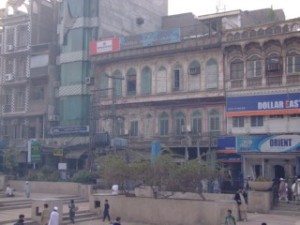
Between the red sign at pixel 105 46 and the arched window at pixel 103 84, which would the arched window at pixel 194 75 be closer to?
the red sign at pixel 105 46

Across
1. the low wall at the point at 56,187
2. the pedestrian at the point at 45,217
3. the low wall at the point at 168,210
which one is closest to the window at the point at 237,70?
the low wall at the point at 56,187

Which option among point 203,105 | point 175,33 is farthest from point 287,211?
point 175,33

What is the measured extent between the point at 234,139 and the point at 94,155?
1120 cm

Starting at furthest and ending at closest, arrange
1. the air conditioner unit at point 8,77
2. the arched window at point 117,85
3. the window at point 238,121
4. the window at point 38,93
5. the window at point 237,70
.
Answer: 1. the air conditioner unit at point 8,77
2. the window at point 38,93
3. the arched window at point 117,85
4. the window at point 237,70
5. the window at point 238,121

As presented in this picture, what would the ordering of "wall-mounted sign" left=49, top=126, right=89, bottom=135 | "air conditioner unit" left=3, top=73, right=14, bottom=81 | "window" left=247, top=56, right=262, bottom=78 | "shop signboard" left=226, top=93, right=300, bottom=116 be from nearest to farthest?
"shop signboard" left=226, top=93, right=300, bottom=116
"window" left=247, top=56, right=262, bottom=78
"wall-mounted sign" left=49, top=126, right=89, bottom=135
"air conditioner unit" left=3, top=73, right=14, bottom=81

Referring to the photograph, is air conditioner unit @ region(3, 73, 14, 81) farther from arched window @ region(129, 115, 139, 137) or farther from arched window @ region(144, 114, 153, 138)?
arched window @ region(144, 114, 153, 138)

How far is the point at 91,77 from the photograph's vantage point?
129 ft

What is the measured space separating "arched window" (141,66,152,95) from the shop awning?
6.72m

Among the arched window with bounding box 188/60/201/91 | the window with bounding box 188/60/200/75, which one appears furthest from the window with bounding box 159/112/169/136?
the window with bounding box 188/60/200/75

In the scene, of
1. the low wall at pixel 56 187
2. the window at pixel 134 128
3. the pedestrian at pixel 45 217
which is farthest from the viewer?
the window at pixel 134 128

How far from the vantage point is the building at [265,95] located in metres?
29.8

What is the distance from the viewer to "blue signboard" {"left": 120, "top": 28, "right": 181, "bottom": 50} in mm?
34750

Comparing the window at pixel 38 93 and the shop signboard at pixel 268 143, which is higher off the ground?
the window at pixel 38 93

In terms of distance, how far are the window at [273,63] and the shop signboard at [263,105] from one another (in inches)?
69.2
